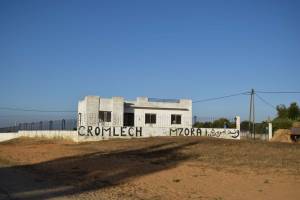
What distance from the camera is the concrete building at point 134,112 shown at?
144 ft

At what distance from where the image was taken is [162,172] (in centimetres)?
1844

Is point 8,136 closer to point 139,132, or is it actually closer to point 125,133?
point 125,133

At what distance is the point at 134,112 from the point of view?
4756cm

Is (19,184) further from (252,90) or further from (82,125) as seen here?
(252,90)

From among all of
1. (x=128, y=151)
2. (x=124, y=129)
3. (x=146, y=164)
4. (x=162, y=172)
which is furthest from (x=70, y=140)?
(x=162, y=172)

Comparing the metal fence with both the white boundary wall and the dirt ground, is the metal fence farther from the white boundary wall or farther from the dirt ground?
the dirt ground

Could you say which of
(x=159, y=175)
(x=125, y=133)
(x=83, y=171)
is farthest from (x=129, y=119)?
(x=159, y=175)

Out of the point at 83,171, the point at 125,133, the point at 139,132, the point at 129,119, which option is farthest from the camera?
the point at 129,119

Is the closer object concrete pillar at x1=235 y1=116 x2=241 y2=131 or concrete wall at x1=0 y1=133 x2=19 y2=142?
concrete pillar at x1=235 y1=116 x2=241 y2=131

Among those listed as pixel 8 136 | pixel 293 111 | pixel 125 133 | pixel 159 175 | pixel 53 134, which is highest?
pixel 293 111

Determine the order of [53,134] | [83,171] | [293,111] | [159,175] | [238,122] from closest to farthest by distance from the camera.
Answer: [159,175], [83,171], [53,134], [238,122], [293,111]

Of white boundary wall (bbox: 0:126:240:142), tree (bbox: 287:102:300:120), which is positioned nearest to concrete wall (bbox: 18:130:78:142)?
white boundary wall (bbox: 0:126:240:142)

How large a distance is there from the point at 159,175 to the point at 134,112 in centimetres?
2997

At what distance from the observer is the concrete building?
1727 inches
